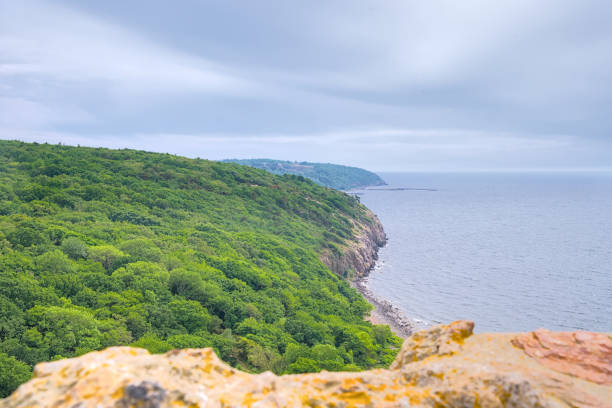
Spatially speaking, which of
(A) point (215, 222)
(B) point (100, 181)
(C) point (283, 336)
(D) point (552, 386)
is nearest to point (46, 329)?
(C) point (283, 336)

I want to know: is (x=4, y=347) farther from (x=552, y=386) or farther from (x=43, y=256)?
(x=552, y=386)

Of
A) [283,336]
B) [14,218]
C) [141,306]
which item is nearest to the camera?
[141,306]

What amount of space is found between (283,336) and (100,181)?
46313mm

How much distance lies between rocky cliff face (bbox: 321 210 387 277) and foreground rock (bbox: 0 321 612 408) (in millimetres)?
57903

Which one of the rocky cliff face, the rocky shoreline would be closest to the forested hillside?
the rocky cliff face

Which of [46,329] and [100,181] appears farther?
[100,181]

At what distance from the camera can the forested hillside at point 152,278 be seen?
2253cm

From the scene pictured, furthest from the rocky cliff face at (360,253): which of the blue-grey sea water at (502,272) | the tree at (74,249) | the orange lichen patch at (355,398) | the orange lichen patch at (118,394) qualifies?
the orange lichen patch at (118,394)

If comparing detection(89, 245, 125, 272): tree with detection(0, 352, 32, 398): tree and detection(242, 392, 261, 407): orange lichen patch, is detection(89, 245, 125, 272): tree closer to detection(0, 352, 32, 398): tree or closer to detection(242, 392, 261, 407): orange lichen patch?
detection(0, 352, 32, 398): tree

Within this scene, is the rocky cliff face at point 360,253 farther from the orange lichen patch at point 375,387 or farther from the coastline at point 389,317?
the orange lichen patch at point 375,387

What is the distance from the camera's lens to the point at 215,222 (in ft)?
196

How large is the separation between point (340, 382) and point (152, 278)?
27.9m

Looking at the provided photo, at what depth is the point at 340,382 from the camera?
6.58m

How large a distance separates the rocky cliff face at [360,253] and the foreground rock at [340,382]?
5790cm
